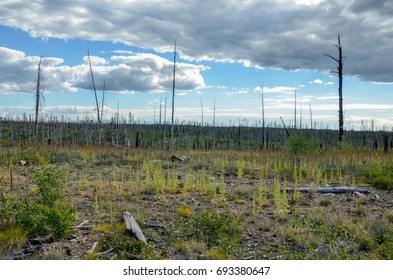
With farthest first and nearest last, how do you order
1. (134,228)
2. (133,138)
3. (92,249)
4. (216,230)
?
(133,138), (216,230), (134,228), (92,249)

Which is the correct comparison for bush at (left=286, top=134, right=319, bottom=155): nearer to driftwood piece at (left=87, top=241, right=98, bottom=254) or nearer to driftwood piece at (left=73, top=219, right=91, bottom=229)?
driftwood piece at (left=73, top=219, right=91, bottom=229)

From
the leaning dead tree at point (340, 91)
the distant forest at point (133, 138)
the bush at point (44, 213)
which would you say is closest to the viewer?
the bush at point (44, 213)

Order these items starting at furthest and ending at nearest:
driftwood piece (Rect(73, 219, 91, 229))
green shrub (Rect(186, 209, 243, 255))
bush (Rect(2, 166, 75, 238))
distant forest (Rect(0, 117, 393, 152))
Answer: distant forest (Rect(0, 117, 393, 152)), driftwood piece (Rect(73, 219, 91, 229)), green shrub (Rect(186, 209, 243, 255)), bush (Rect(2, 166, 75, 238))

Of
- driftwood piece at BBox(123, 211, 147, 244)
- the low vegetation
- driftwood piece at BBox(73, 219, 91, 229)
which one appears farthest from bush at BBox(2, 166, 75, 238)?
driftwood piece at BBox(123, 211, 147, 244)

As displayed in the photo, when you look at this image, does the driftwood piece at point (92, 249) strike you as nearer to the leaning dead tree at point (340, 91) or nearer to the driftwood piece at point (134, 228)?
the driftwood piece at point (134, 228)

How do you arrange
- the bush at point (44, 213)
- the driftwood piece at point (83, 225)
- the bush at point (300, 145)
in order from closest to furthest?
the bush at point (44, 213) → the driftwood piece at point (83, 225) → the bush at point (300, 145)

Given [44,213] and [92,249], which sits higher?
[44,213]

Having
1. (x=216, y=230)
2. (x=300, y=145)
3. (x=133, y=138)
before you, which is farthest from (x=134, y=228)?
(x=133, y=138)

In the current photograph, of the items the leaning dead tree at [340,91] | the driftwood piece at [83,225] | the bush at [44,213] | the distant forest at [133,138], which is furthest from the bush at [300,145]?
the bush at [44,213]

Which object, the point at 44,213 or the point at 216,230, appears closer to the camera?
the point at 44,213

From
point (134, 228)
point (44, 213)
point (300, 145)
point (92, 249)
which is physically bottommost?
point (92, 249)

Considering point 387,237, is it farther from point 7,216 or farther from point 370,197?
point 7,216

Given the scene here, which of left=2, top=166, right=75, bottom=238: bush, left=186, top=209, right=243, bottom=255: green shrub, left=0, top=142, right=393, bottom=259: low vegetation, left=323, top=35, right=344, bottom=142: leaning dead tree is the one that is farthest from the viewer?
left=323, top=35, right=344, bottom=142: leaning dead tree

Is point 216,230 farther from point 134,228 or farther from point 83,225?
point 83,225
